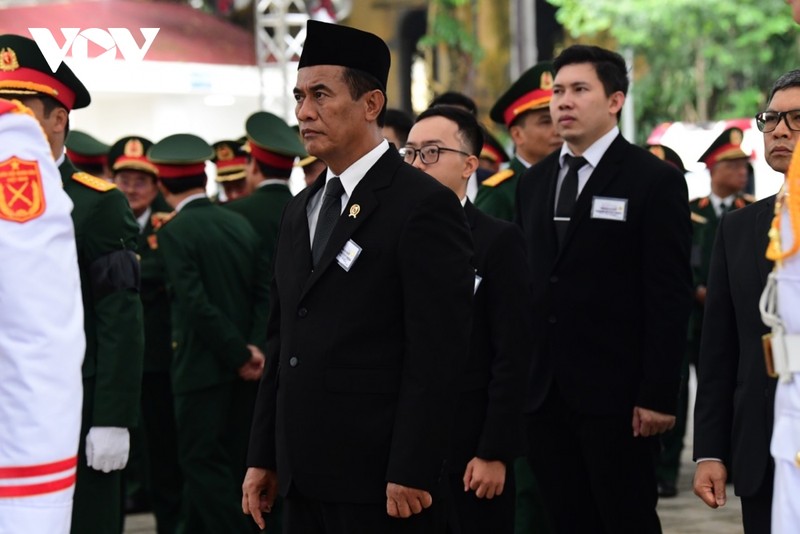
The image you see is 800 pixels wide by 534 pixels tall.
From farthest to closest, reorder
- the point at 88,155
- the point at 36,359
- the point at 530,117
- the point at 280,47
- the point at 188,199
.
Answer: the point at 280,47
the point at 88,155
the point at 188,199
the point at 530,117
the point at 36,359

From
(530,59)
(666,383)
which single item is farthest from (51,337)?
(530,59)

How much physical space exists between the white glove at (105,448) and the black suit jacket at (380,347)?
42.8 inches

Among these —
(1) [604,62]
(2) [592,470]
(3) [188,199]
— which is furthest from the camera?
(3) [188,199]

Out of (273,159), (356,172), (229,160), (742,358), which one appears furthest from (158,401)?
(742,358)

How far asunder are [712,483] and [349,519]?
1031 mm

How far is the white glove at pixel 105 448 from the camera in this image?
4.84m

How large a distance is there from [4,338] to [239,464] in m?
4.55

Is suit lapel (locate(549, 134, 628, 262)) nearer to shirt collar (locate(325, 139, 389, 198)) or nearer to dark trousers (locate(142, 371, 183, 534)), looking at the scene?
shirt collar (locate(325, 139, 389, 198))

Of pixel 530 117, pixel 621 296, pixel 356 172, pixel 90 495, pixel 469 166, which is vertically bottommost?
pixel 90 495

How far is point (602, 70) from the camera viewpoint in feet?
18.9

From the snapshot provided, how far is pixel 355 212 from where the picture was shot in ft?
13.0

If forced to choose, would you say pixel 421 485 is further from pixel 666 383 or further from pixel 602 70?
pixel 602 70

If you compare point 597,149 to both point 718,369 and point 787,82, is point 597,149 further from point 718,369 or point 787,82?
point 718,369

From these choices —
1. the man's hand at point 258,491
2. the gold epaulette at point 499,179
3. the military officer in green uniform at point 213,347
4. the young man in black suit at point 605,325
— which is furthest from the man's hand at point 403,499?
the military officer in green uniform at point 213,347
